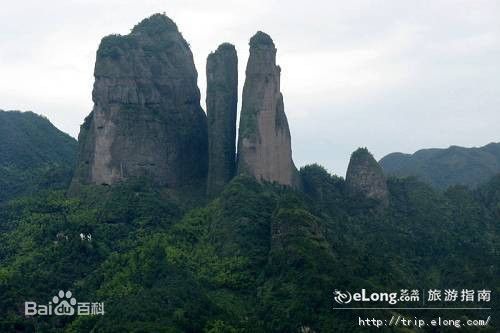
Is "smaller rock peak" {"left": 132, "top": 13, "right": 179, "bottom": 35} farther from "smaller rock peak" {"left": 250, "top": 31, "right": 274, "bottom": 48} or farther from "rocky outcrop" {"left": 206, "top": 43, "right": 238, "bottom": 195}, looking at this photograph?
"smaller rock peak" {"left": 250, "top": 31, "right": 274, "bottom": 48}

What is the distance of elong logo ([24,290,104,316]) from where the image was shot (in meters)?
38.4

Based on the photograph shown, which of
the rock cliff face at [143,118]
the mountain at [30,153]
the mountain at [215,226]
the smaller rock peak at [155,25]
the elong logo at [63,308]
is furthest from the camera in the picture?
the mountain at [30,153]

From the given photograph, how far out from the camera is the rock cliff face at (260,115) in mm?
51031

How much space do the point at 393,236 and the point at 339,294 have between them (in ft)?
60.8

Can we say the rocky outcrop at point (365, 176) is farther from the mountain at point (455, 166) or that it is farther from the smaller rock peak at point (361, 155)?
the mountain at point (455, 166)

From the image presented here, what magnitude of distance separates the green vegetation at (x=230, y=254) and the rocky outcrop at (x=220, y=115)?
2468 millimetres

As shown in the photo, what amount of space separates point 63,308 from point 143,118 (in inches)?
644

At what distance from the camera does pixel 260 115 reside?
168 ft

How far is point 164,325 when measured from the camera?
3519cm

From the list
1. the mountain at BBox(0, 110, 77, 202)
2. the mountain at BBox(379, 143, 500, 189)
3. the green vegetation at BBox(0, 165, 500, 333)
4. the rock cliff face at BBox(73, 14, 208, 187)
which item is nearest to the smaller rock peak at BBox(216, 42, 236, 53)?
the rock cliff face at BBox(73, 14, 208, 187)

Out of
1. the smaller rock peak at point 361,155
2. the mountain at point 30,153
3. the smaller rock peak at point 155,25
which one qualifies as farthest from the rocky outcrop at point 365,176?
the mountain at point 30,153

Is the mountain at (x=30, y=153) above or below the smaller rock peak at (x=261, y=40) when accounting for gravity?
below

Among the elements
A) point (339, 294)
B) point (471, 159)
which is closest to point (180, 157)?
point (339, 294)

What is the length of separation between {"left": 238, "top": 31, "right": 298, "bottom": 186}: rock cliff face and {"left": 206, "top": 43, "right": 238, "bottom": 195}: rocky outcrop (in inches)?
69.9
